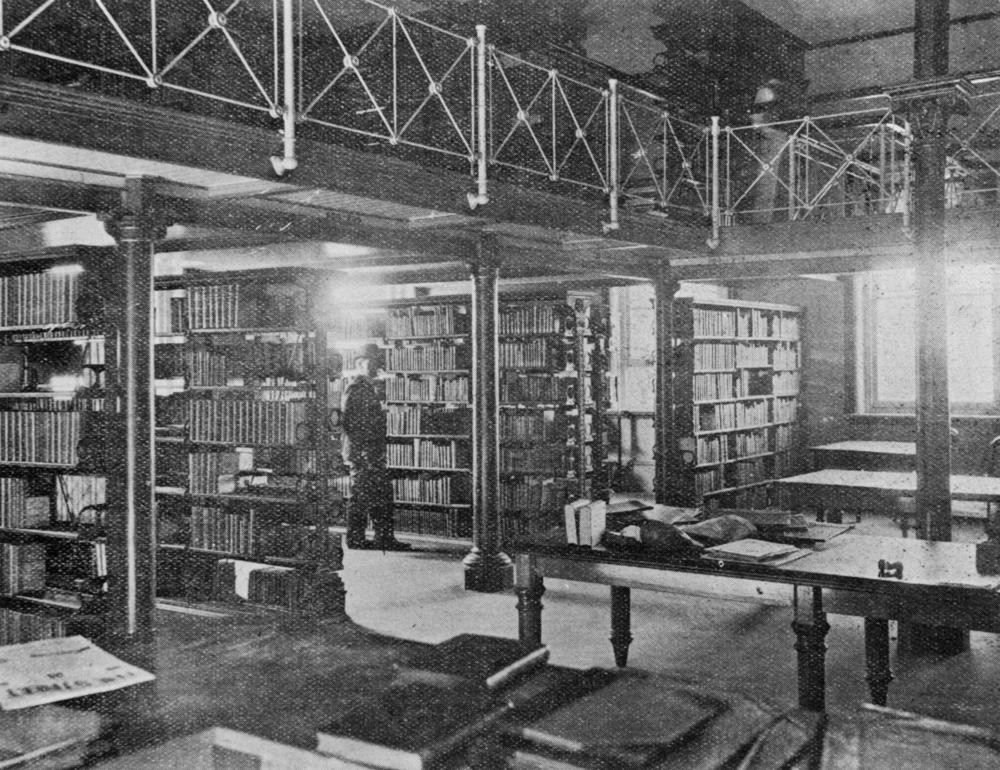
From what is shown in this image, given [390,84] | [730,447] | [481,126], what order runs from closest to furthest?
[481,126] < [390,84] < [730,447]

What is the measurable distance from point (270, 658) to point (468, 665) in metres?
0.79

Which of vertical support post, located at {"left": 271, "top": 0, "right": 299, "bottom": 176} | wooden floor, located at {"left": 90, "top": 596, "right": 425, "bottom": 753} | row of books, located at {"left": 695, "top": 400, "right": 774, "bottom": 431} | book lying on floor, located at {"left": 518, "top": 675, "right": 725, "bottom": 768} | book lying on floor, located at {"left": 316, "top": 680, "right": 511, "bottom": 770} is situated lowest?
wooden floor, located at {"left": 90, "top": 596, "right": 425, "bottom": 753}

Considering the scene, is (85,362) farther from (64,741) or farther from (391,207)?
(64,741)

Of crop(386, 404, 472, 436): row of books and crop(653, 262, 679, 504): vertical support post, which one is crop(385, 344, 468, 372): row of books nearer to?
crop(386, 404, 472, 436): row of books

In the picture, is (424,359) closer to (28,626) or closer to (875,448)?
(28,626)

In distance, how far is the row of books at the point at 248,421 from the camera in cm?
631

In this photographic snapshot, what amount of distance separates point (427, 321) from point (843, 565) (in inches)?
225

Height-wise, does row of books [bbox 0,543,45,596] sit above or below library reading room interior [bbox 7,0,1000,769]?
below

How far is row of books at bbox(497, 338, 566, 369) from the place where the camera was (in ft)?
27.8

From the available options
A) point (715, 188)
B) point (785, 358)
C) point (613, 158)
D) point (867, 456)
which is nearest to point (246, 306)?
point (613, 158)

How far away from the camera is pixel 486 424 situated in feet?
22.7

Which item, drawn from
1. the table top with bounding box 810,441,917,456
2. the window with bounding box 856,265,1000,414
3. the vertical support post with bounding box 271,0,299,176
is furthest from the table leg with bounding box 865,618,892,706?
the window with bounding box 856,265,1000,414

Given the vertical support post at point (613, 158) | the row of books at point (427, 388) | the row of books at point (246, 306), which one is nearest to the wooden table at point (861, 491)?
the row of books at point (427, 388)

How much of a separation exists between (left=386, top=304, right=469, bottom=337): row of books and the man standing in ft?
2.29
